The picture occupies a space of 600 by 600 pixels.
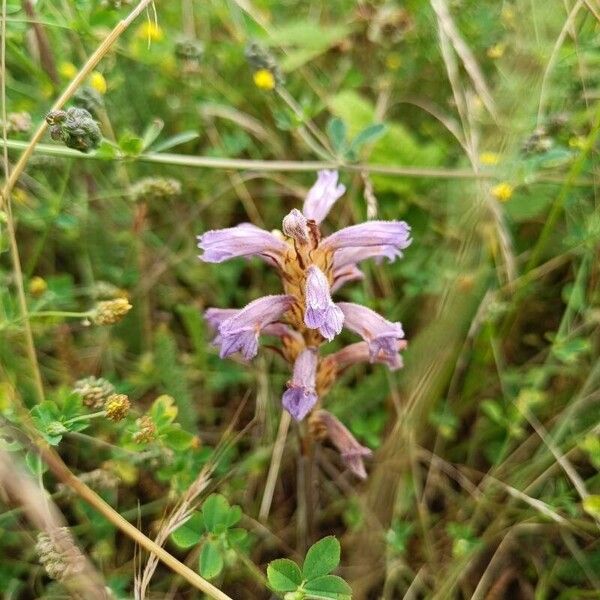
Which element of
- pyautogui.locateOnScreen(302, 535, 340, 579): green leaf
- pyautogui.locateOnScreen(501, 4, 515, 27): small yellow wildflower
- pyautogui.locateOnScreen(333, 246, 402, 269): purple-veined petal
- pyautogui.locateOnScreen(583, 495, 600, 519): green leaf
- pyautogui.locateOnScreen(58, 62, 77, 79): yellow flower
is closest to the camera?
pyautogui.locateOnScreen(302, 535, 340, 579): green leaf

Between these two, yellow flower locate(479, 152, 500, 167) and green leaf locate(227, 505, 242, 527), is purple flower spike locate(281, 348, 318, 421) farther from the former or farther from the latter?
yellow flower locate(479, 152, 500, 167)

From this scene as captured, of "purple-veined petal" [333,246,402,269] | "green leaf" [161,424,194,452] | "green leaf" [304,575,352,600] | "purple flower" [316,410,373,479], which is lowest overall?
"green leaf" [304,575,352,600]

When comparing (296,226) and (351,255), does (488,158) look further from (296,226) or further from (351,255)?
(296,226)

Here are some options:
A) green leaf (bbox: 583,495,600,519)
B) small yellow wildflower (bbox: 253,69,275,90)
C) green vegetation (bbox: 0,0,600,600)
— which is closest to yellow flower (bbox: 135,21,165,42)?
green vegetation (bbox: 0,0,600,600)

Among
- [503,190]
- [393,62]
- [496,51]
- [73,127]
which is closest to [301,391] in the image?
[73,127]

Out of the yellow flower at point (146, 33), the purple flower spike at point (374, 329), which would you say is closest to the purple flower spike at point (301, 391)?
the purple flower spike at point (374, 329)

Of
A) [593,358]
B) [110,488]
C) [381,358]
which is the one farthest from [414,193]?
[110,488]

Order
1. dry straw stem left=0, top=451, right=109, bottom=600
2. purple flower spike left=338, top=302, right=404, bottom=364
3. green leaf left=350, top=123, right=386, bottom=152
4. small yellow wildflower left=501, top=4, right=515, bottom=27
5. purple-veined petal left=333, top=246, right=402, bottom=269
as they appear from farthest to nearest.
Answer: small yellow wildflower left=501, top=4, right=515, bottom=27 → green leaf left=350, top=123, right=386, bottom=152 → purple-veined petal left=333, top=246, right=402, bottom=269 → purple flower spike left=338, top=302, right=404, bottom=364 → dry straw stem left=0, top=451, right=109, bottom=600

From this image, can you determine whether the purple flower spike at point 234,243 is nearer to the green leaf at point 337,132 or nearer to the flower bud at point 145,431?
the flower bud at point 145,431
